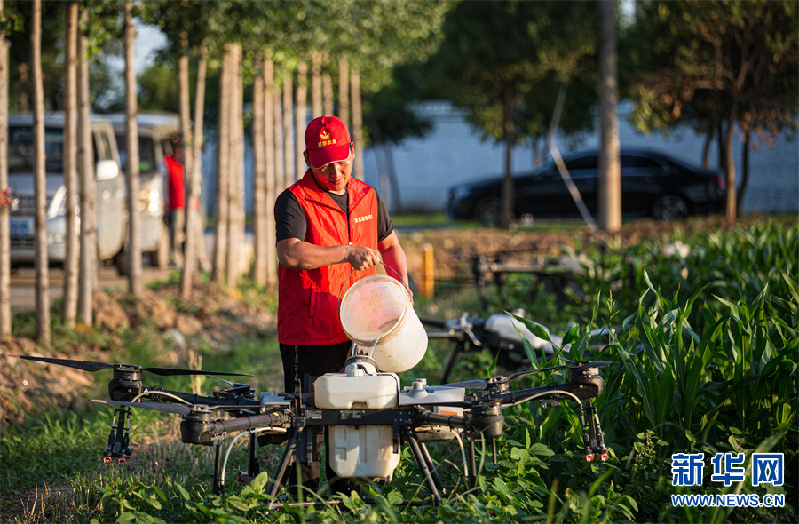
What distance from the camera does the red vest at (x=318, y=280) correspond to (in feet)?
14.0

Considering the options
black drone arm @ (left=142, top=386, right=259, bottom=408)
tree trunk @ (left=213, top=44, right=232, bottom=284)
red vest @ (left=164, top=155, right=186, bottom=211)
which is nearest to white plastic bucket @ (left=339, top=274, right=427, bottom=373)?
black drone arm @ (left=142, top=386, right=259, bottom=408)

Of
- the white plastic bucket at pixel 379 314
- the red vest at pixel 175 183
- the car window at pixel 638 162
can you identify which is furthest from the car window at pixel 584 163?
the white plastic bucket at pixel 379 314

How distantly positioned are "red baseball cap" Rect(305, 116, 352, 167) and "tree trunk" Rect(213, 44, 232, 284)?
7249mm

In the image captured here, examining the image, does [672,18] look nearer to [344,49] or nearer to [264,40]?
[344,49]

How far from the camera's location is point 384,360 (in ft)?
13.3

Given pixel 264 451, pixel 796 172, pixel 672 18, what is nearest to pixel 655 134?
pixel 796 172

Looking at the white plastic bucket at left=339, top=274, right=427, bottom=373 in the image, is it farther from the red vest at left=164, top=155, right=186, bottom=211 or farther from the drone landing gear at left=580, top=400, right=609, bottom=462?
the red vest at left=164, top=155, right=186, bottom=211

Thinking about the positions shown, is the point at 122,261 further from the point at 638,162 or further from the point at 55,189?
the point at 638,162

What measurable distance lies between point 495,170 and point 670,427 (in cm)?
2907

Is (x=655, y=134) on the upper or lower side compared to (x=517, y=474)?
upper

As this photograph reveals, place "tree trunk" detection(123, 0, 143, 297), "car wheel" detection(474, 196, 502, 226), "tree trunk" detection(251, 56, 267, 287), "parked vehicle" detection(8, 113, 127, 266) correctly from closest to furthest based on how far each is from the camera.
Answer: "tree trunk" detection(123, 0, 143, 297), "parked vehicle" detection(8, 113, 127, 266), "tree trunk" detection(251, 56, 267, 287), "car wheel" detection(474, 196, 502, 226)

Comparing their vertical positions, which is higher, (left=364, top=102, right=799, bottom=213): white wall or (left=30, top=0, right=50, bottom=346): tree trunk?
(left=364, top=102, right=799, bottom=213): white wall

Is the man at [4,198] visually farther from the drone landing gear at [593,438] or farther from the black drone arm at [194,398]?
the drone landing gear at [593,438]

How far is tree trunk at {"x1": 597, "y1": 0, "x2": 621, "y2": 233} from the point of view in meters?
16.9
